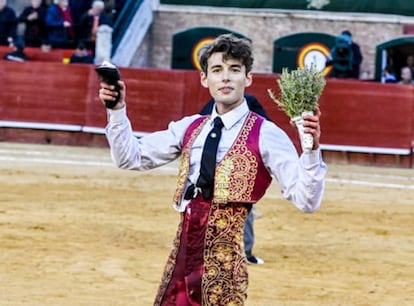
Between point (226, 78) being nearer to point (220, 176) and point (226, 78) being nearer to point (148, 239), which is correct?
point (220, 176)

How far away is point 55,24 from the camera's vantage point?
64.8 ft

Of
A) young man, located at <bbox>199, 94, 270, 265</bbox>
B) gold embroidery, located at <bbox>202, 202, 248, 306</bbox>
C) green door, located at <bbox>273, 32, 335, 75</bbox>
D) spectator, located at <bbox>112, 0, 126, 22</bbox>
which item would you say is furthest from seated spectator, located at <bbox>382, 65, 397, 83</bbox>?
gold embroidery, located at <bbox>202, 202, 248, 306</bbox>

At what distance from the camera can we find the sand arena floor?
871 cm

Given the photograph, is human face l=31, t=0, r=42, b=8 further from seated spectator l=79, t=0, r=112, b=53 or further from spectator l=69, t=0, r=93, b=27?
seated spectator l=79, t=0, r=112, b=53

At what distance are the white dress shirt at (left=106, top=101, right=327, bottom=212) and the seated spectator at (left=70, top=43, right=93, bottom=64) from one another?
1424cm

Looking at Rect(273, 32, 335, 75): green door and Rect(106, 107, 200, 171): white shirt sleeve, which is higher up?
Rect(273, 32, 335, 75): green door

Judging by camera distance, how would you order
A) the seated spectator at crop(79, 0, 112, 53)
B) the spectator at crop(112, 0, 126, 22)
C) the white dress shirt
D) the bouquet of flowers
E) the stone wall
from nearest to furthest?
the bouquet of flowers < the white dress shirt < the seated spectator at crop(79, 0, 112, 53) < the spectator at crop(112, 0, 126, 22) < the stone wall

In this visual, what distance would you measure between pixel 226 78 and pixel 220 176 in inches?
14.5

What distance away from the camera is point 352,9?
2244cm

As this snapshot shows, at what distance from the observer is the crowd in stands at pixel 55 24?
19750 millimetres

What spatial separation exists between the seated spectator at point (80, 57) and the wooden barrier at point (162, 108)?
34 cm

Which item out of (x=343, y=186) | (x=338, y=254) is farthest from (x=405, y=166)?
(x=338, y=254)

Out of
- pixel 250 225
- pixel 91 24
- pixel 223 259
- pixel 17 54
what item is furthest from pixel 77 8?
pixel 223 259

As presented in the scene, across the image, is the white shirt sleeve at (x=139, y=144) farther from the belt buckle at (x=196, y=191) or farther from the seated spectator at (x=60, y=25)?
the seated spectator at (x=60, y=25)
